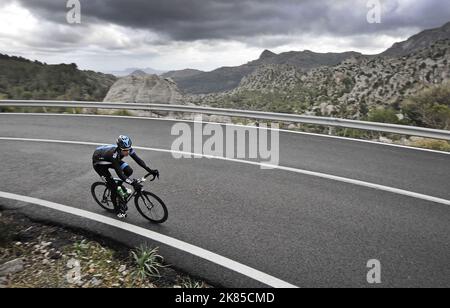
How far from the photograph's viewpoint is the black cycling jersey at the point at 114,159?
17.1 ft

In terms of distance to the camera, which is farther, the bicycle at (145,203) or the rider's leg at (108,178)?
the rider's leg at (108,178)

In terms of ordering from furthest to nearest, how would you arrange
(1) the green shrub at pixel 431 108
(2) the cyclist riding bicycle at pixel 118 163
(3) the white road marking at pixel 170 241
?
1. (1) the green shrub at pixel 431 108
2. (2) the cyclist riding bicycle at pixel 118 163
3. (3) the white road marking at pixel 170 241

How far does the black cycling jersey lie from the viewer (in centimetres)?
521

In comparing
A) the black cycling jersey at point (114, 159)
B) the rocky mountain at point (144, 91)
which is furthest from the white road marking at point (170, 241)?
the rocky mountain at point (144, 91)

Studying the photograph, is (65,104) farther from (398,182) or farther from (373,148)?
(398,182)

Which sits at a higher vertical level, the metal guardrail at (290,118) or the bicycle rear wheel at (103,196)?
the metal guardrail at (290,118)

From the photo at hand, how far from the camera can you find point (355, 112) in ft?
149

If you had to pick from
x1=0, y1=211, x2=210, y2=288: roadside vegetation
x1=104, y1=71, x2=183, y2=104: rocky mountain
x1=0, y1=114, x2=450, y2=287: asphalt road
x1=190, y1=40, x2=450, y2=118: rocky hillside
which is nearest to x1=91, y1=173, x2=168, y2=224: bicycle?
x1=0, y1=114, x2=450, y2=287: asphalt road

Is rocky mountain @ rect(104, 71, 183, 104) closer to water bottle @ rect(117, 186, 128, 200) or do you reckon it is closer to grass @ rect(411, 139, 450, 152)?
grass @ rect(411, 139, 450, 152)

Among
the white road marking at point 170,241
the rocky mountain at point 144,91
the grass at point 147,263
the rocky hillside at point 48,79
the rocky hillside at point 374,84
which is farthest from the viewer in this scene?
the rocky hillside at point 374,84

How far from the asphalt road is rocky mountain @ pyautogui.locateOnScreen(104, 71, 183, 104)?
1133cm

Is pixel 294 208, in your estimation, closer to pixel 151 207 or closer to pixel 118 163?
pixel 151 207

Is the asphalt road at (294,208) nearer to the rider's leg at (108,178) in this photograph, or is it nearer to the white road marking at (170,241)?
the white road marking at (170,241)

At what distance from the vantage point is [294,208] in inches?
233
